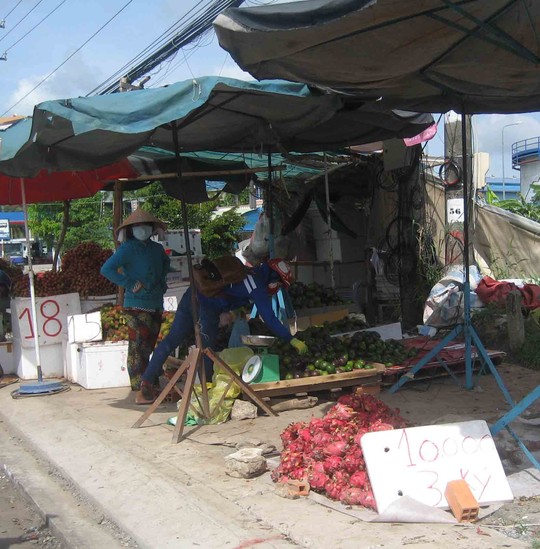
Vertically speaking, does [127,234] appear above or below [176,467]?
above

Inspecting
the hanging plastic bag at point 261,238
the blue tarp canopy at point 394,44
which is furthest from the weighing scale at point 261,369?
the hanging plastic bag at point 261,238

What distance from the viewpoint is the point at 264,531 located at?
11.9ft

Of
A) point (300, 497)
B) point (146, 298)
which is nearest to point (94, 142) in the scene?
point (146, 298)

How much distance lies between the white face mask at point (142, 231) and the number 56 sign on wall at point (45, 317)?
6.82 feet

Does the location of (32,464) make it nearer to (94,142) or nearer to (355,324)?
(94,142)

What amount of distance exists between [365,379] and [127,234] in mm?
2886

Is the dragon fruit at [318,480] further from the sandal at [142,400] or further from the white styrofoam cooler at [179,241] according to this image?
the white styrofoam cooler at [179,241]

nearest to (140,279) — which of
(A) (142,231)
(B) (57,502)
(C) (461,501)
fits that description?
(A) (142,231)

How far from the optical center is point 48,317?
27.3ft

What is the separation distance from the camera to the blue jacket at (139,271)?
6.77 m

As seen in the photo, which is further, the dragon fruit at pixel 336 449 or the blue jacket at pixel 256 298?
the blue jacket at pixel 256 298

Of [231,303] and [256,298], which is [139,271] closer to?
[231,303]

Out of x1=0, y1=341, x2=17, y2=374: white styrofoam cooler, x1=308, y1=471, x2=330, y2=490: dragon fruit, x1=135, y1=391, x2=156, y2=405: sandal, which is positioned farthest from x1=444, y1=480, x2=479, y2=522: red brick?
x1=0, y1=341, x2=17, y2=374: white styrofoam cooler

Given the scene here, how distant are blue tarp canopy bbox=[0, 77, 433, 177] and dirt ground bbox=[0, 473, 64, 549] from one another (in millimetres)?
2698
